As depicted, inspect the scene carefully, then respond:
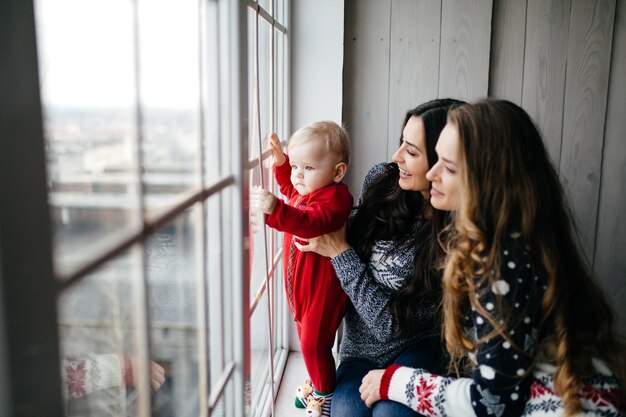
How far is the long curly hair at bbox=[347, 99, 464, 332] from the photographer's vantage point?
147 centimetres

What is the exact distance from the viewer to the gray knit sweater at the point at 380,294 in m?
1.51

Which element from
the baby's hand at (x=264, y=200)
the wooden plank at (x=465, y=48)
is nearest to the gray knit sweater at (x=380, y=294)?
the baby's hand at (x=264, y=200)

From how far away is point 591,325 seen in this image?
1.14 m

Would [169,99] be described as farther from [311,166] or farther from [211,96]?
[311,166]

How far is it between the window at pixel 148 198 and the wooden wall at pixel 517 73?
0.94 metres

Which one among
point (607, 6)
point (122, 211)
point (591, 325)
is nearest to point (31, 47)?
point (122, 211)

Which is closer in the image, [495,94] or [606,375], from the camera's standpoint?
[606,375]

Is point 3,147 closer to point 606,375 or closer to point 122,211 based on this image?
point 122,211

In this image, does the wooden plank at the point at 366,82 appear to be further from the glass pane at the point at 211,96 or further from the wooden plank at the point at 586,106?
the glass pane at the point at 211,96

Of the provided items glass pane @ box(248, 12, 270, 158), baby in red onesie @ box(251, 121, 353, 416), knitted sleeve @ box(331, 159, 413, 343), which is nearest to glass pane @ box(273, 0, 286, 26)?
glass pane @ box(248, 12, 270, 158)

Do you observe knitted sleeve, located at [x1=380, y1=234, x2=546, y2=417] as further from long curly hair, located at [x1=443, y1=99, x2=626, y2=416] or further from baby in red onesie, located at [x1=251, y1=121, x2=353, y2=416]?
baby in red onesie, located at [x1=251, y1=121, x2=353, y2=416]

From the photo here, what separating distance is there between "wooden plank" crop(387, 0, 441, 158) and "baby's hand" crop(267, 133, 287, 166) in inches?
27.0

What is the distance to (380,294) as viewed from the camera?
4.96ft

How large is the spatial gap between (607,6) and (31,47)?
2170 mm
